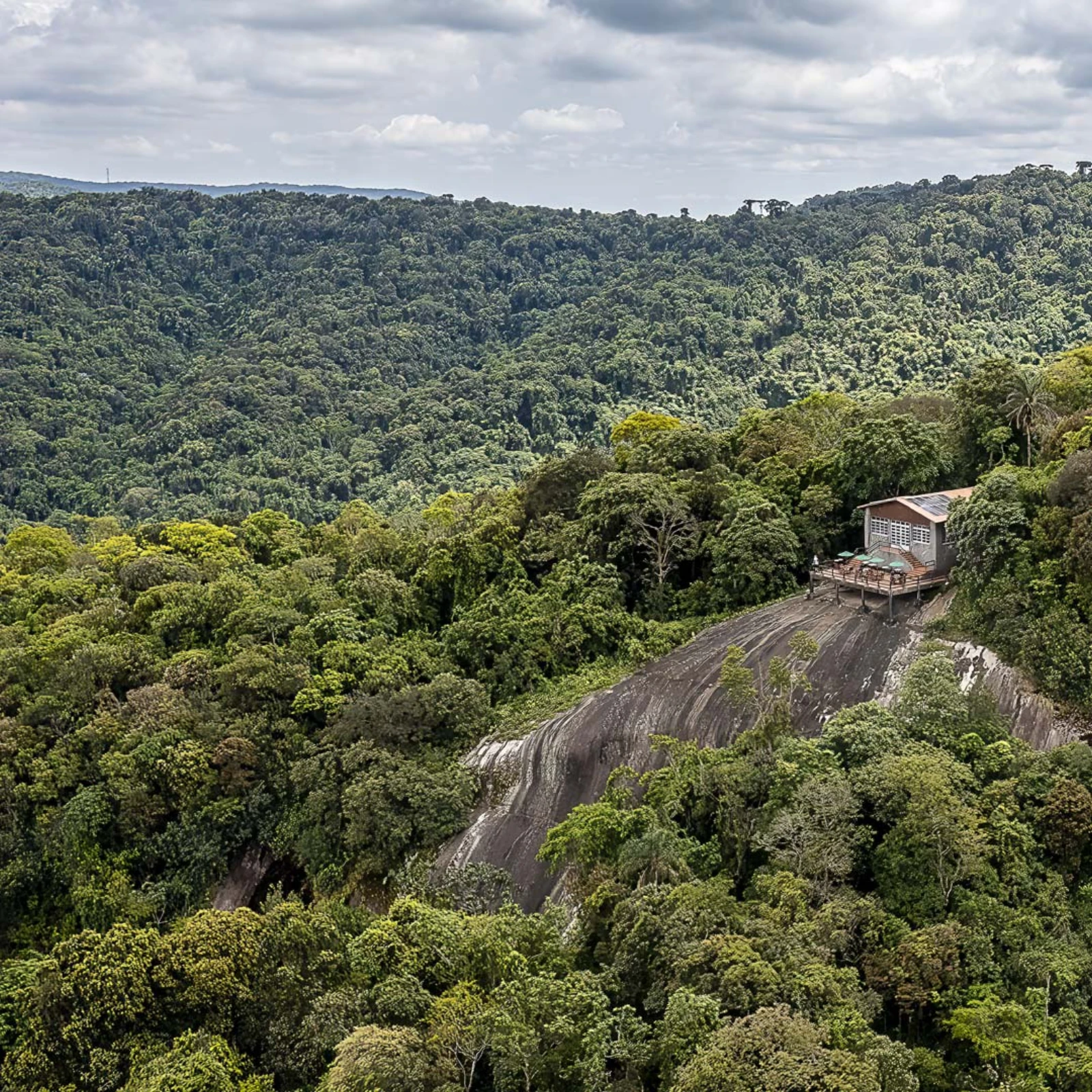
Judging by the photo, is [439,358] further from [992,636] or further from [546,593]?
[992,636]

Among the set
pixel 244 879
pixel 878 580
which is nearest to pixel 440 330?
pixel 878 580

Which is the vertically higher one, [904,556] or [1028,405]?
[1028,405]

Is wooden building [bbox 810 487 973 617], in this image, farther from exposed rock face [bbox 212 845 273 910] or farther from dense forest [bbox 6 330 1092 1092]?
exposed rock face [bbox 212 845 273 910]

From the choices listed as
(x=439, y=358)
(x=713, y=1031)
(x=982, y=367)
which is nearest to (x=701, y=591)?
(x=982, y=367)

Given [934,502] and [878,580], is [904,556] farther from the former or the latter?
[934,502]

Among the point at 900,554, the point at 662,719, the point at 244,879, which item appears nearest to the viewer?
the point at 662,719

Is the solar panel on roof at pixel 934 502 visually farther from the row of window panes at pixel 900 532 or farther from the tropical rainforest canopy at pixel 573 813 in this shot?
the tropical rainforest canopy at pixel 573 813

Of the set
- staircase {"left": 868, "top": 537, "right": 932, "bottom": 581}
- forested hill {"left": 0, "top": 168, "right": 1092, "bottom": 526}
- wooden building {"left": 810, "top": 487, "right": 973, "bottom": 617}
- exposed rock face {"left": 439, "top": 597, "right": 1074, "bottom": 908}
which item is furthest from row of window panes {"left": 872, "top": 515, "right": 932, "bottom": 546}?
forested hill {"left": 0, "top": 168, "right": 1092, "bottom": 526}
